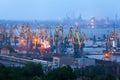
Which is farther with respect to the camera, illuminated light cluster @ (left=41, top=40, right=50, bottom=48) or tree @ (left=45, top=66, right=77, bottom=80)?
illuminated light cluster @ (left=41, top=40, right=50, bottom=48)

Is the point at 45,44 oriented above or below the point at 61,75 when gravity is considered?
above

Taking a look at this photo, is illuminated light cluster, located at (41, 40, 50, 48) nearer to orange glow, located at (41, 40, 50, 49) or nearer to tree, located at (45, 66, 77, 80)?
orange glow, located at (41, 40, 50, 49)

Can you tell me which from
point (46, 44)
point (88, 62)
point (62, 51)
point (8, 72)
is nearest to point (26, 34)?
point (46, 44)

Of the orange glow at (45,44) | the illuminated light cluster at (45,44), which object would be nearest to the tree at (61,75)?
the orange glow at (45,44)

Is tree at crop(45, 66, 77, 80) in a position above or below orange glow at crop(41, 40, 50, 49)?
below

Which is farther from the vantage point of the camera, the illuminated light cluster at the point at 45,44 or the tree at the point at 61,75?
the illuminated light cluster at the point at 45,44

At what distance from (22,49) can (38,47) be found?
0.94 metres

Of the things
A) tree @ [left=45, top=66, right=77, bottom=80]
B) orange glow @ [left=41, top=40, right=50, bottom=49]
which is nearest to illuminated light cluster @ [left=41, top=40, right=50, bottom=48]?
orange glow @ [left=41, top=40, right=50, bottom=49]

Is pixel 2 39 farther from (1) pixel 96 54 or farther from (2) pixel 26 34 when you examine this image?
(1) pixel 96 54

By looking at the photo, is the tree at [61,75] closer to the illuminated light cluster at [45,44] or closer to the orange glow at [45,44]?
the orange glow at [45,44]

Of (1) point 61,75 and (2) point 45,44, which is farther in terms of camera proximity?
(2) point 45,44

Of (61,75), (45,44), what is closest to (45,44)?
(45,44)

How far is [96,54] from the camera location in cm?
1526

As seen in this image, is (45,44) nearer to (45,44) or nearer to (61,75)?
(45,44)
